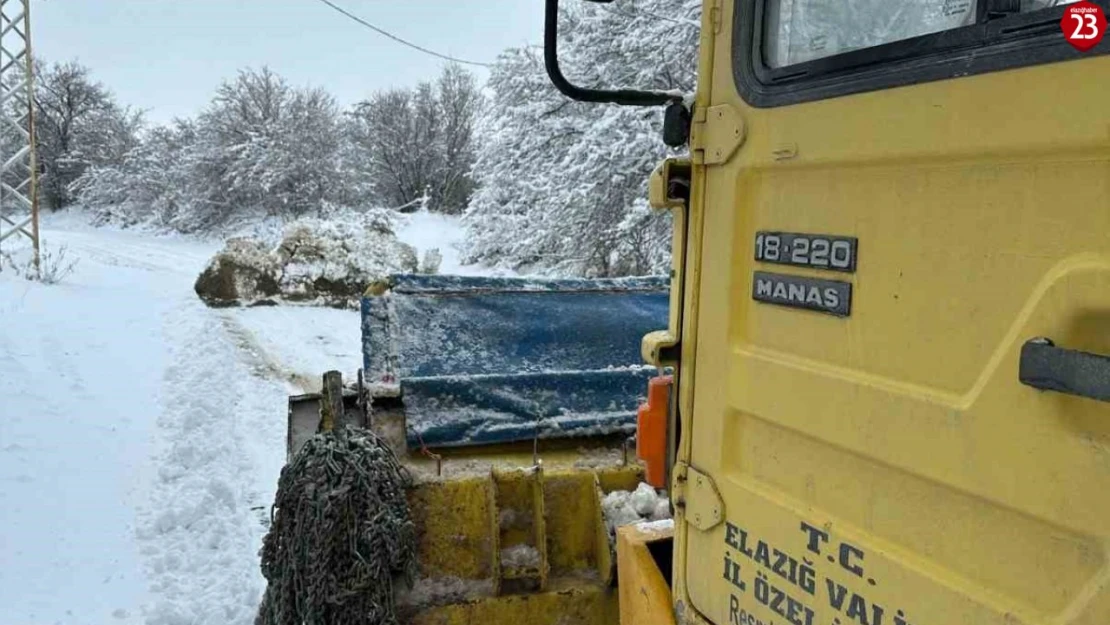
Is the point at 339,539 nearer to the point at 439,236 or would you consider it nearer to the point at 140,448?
the point at 140,448

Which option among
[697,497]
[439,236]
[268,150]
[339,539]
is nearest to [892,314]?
[697,497]

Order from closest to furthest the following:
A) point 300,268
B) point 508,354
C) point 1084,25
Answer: point 1084,25 → point 508,354 → point 300,268

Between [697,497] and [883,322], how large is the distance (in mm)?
688

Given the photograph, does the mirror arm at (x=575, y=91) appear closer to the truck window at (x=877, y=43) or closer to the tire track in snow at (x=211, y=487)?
the truck window at (x=877, y=43)

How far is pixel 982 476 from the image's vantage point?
1.33 m

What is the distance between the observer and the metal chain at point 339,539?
268 cm

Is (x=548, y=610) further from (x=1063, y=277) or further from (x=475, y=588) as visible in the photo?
(x=1063, y=277)

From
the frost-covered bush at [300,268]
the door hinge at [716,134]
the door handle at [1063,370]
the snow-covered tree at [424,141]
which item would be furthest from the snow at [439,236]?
the door handle at [1063,370]

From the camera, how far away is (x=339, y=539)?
8.98 feet

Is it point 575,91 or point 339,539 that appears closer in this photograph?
point 575,91

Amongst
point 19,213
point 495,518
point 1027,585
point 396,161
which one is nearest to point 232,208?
point 396,161

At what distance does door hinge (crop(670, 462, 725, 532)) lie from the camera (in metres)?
1.93

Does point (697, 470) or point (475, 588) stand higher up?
point (697, 470)

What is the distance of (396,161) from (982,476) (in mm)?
32298
